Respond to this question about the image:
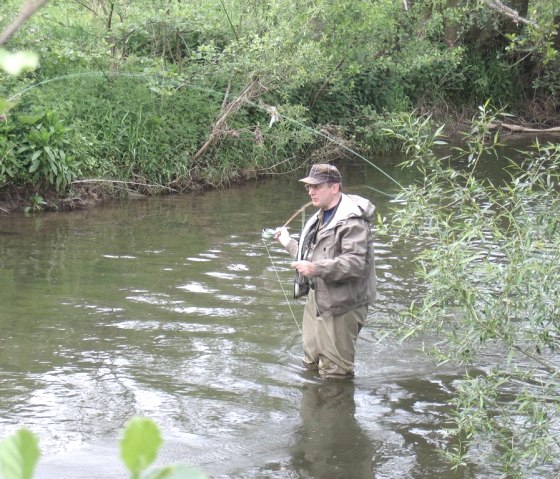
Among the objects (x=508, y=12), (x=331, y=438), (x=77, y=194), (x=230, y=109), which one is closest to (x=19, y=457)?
(x=331, y=438)

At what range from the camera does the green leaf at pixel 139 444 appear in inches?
27.6

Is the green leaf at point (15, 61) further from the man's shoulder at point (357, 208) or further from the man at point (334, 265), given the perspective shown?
the man's shoulder at point (357, 208)

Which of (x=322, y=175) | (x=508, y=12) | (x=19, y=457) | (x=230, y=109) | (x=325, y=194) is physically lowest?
(x=325, y=194)

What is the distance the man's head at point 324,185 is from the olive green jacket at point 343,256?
8cm

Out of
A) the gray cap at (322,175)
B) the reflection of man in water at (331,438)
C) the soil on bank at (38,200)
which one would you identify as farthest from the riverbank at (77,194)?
the reflection of man in water at (331,438)

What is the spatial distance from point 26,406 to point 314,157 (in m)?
10.9

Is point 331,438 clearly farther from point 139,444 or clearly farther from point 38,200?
point 38,200

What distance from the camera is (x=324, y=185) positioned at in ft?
20.9

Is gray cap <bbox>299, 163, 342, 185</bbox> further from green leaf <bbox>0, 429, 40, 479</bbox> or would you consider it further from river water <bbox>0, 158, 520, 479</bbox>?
green leaf <bbox>0, 429, 40, 479</bbox>

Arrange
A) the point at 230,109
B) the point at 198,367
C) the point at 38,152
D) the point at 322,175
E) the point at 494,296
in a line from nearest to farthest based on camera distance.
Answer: the point at 494,296
the point at 322,175
the point at 198,367
the point at 38,152
the point at 230,109

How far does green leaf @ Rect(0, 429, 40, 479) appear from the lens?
0.70 m

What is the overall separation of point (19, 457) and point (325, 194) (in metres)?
5.73

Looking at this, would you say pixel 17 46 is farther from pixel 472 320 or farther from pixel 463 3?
pixel 472 320

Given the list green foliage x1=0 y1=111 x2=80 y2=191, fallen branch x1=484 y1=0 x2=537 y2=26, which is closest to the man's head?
fallen branch x1=484 y1=0 x2=537 y2=26
